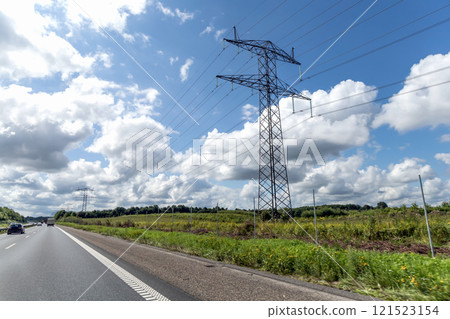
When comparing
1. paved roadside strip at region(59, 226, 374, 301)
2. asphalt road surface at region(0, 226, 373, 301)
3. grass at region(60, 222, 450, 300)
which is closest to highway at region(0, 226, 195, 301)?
asphalt road surface at region(0, 226, 373, 301)

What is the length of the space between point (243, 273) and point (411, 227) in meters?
9.51

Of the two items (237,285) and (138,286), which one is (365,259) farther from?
(138,286)

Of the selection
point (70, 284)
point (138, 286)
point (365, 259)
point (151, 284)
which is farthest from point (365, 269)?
point (70, 284)

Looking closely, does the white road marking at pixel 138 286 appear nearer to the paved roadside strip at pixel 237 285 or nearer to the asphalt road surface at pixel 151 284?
the asphalt road surface at pixel 151 284

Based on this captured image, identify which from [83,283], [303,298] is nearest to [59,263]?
[83,283]

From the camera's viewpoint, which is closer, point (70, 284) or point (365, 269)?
point (365, 269)

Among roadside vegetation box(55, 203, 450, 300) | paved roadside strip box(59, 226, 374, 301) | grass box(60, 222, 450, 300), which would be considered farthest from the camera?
paved roadside strip box(59, 226, 374, 301)

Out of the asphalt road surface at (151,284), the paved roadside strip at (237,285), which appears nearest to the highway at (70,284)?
the asphalt road surface at (151,284)

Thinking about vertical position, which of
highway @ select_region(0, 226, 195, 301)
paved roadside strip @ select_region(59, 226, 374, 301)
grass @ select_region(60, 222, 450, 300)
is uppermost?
grass @ select_region(60, 222, 450, 300)

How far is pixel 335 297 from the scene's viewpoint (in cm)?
513

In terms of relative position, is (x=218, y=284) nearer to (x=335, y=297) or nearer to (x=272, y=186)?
(x=335, y=297)

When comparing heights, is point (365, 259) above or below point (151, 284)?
above

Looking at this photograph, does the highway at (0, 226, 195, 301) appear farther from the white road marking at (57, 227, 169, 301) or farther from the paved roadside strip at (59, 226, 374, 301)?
the paved roadside strip at (59, 226, 374, 301)

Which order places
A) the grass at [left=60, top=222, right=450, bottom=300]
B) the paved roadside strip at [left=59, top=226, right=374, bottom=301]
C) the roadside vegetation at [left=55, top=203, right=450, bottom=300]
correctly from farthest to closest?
the paved roadside strip at [left=59, top=226, right=374, bottom=301] < the roadside vegetation at [left=55, top=203, right=450, bottom=300] < the grass at [left=60, top=222, right=450, bottom=300]
